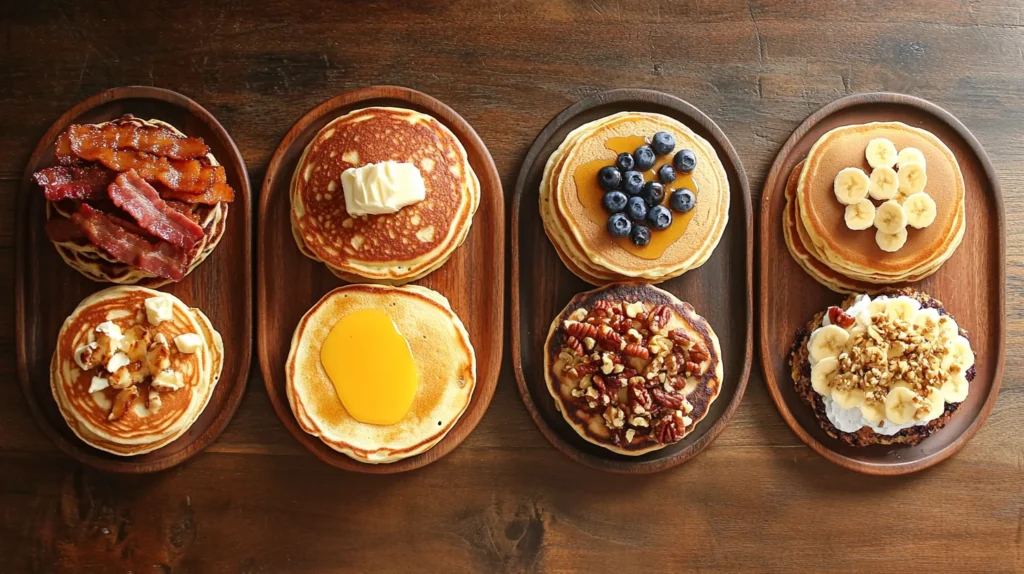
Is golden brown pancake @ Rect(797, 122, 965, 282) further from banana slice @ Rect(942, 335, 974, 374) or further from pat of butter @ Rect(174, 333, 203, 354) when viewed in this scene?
pat of butter @ Rect(174, 333, 203, 354)

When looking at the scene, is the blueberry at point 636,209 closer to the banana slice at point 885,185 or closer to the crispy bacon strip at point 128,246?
the banana slice at point 885,185

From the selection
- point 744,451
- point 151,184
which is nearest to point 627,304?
point 744,451

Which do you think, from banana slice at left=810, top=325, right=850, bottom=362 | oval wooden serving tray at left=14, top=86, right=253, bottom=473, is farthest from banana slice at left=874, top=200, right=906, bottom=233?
oval wooden serving tray at left=14, top=86, right=253, bottom=473

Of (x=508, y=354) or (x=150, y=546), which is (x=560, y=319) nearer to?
(x=508, y=354)

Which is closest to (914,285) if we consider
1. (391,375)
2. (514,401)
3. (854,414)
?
(854,414)

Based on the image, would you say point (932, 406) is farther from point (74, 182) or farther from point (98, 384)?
point (74, 182)

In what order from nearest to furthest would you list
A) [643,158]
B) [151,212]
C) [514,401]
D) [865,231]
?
[151,212] < [643,158] < [865,231] < [514,401]
